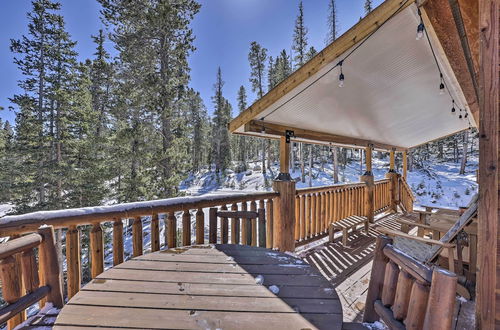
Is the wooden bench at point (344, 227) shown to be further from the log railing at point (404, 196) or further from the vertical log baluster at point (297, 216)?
the log railing at point (404, 196)

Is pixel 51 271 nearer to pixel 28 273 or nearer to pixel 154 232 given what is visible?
pixel 28 273

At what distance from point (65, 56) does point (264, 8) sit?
861 centimetres

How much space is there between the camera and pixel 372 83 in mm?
2896

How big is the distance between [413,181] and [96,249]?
67.6 feet

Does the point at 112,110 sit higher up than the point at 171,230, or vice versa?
the point at 112,110

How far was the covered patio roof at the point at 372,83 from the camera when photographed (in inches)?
79.9

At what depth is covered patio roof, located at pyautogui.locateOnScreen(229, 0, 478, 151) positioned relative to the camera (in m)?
2.03

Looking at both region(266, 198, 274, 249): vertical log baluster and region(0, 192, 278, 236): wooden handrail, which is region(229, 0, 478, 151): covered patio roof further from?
region(0, 192, 278, 236): wooden handrail

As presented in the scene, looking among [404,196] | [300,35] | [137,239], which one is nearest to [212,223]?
[137,239]

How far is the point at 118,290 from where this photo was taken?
3.65ft

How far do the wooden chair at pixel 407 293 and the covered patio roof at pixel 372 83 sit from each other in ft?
6.22

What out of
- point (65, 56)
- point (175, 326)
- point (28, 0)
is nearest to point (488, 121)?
point (175, 326)

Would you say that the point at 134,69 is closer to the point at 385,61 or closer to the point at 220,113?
the point at 385,61

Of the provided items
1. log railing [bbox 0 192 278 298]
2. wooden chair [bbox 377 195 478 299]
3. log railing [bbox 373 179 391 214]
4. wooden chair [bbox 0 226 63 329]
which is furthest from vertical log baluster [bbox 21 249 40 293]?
log railing [bbox 373 179 391 214]
